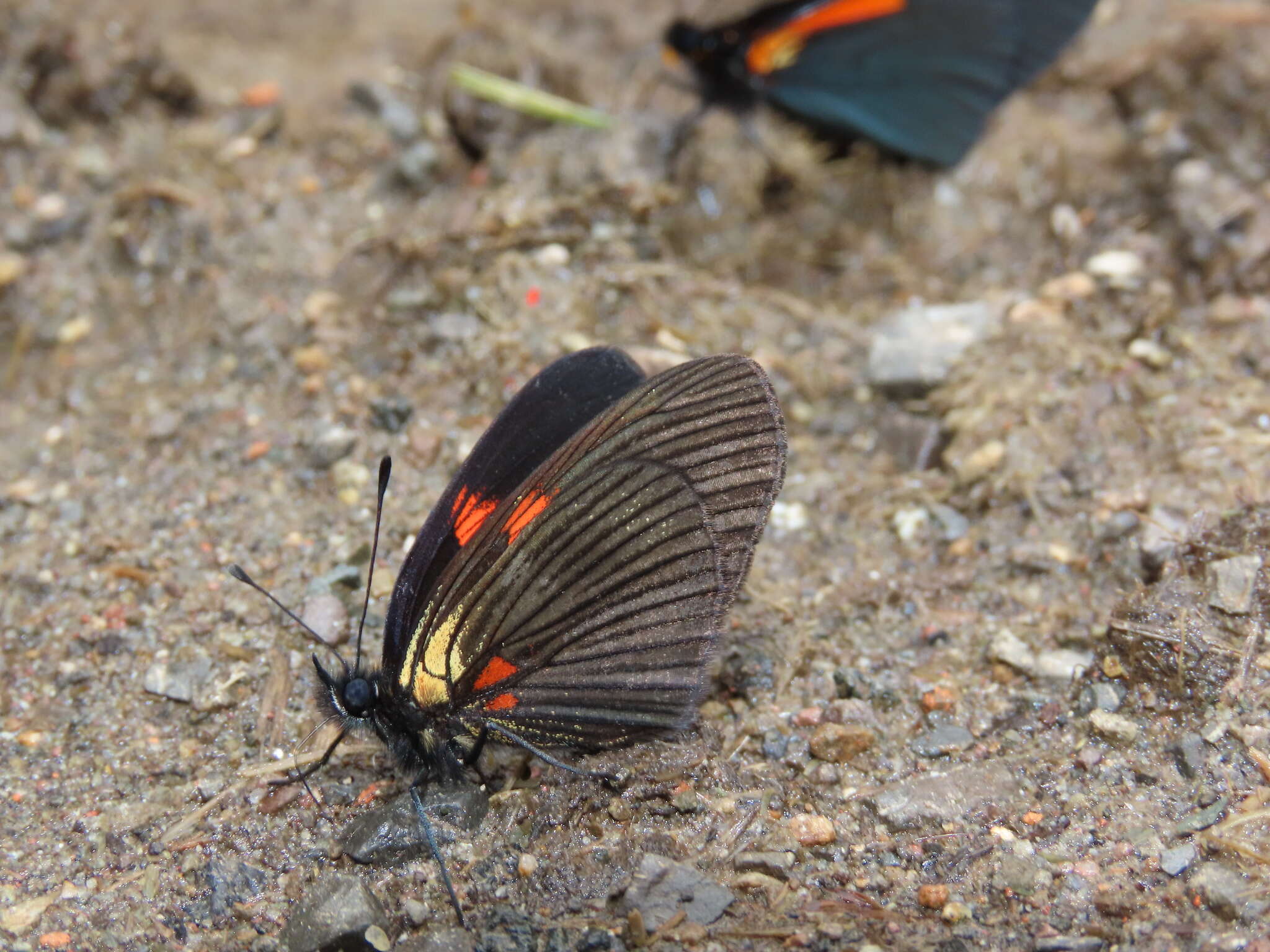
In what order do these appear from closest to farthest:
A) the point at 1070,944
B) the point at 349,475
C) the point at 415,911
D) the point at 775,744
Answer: the point at 1070,944 → the point at 415,911 → the point at 775,744 → the point at 349,475

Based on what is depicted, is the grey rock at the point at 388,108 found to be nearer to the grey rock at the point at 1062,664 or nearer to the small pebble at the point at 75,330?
the small pebble at the point at 75,330

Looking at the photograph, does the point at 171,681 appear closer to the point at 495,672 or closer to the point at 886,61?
the point at 495,672

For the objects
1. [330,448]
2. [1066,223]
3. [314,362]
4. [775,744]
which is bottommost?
[775,744]

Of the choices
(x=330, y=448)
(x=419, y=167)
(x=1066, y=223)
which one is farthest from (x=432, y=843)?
(x=1066, y=223)

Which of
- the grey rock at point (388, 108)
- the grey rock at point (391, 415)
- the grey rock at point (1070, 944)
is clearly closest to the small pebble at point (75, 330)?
the grey rock at point (391, 415)

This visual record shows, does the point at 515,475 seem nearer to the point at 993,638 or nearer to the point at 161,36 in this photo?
the point at 993,638

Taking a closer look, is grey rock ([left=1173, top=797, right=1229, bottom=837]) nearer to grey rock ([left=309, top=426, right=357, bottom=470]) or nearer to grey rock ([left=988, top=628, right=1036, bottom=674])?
grey rock ([left=988, top=628, right=1036, bottom=674])
